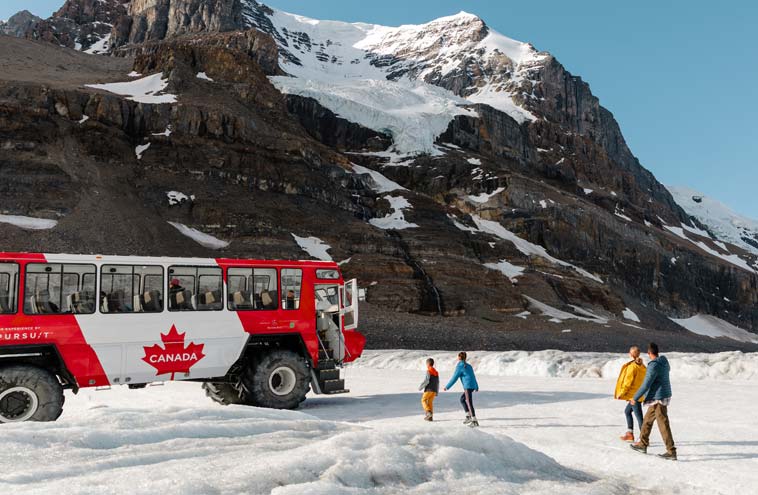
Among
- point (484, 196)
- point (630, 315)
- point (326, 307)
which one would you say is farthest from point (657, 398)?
point (484, 196)

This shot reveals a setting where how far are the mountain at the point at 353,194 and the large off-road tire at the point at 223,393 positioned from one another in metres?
31.9

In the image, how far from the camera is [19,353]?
11.7 m

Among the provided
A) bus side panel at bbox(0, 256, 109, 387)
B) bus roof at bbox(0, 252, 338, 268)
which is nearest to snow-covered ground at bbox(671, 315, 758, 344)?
bus roof at bbox(0, 252, 338, 268)

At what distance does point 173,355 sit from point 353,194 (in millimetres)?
68581

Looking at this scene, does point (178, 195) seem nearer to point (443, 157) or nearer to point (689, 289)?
point (443, 157)

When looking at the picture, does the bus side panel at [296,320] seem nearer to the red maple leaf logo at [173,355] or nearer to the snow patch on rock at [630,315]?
the red maple leaf logo at [173,355]

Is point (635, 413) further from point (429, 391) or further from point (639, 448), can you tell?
point (429, 391)

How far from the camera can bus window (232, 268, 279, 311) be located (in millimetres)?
14156

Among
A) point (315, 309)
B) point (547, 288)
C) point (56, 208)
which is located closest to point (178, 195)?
point (56, 208)

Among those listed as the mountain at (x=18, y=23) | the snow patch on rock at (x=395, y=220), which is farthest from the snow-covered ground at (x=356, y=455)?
the mountain at (x=18, y=23)

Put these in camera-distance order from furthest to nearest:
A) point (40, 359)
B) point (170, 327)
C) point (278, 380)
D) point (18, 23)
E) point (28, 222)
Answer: point (18, 23), point (28, 222), point (278, 380), point (170, 327), point (40, 359)

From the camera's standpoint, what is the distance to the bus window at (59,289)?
11953 mm

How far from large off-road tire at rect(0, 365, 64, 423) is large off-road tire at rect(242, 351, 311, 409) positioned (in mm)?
4270

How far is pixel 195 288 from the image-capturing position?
13.7 m
